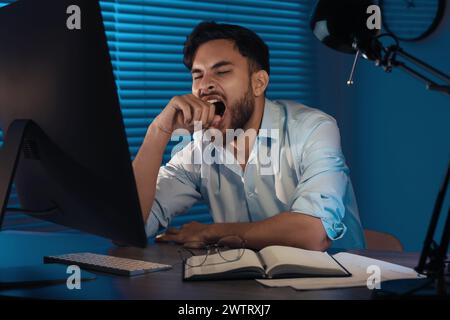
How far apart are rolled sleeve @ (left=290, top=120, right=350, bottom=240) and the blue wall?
1387 millimetres

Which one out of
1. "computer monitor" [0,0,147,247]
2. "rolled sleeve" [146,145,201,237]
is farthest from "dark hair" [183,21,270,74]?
"computer monitor" [0,0,147,247]

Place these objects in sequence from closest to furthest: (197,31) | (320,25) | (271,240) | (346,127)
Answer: (320,25) → (271,240) → (197,31) → (346,127)

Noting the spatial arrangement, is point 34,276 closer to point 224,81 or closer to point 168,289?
point 168,289

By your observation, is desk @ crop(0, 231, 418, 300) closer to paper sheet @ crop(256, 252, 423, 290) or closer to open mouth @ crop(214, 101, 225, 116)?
paper sheet @ crop(256, 252, 423, 290)

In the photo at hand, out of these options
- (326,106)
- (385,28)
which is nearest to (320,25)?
(385,28)

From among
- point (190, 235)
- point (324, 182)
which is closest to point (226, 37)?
point (324, 182)

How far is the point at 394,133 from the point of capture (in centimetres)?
348

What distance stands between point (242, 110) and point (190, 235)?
2.04 feet

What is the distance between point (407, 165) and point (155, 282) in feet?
7.98

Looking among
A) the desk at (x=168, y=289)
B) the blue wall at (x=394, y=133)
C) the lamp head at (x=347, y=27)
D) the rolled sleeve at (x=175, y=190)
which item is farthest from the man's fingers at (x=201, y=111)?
the blue wall at (x=394, y=133)

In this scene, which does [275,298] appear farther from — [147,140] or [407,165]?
[407,165]

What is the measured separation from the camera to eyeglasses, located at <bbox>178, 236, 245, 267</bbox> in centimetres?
137

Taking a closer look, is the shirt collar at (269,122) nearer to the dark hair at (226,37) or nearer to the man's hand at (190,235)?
the dark hair at (226,37)
